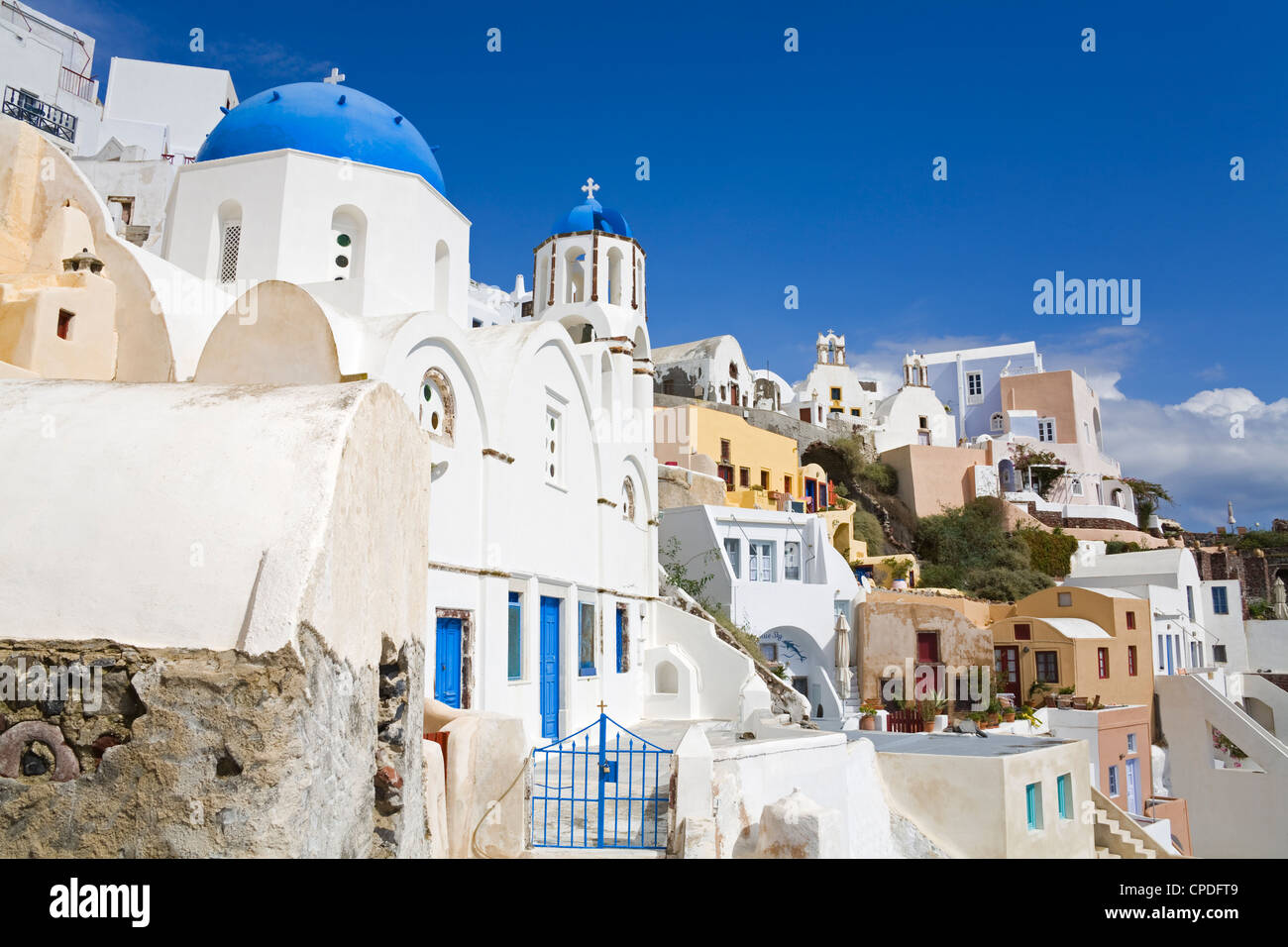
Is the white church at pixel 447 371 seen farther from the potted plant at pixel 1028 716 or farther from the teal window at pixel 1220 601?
the teal window at pixel 1220 601

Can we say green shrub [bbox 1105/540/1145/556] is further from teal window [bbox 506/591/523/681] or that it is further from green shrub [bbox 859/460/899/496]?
teal window [bbox 506/591/523/681]

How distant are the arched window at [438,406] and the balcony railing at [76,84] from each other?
97.8 ft

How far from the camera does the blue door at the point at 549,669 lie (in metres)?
15.0

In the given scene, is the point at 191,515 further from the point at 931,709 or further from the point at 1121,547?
the point at 1121,547

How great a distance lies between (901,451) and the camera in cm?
4475

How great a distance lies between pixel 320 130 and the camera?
15.6 meters

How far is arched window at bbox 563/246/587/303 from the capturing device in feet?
78.7

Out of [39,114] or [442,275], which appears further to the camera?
[39,114]

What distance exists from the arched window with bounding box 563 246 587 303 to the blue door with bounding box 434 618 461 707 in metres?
13.2

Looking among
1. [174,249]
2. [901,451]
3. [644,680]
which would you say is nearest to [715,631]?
[644,680]

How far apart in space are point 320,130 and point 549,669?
909 centimetres

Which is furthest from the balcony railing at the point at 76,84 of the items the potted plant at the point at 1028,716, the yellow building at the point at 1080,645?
the potted plant at the point at 1028,716

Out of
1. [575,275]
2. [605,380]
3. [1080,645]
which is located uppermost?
[575,275]

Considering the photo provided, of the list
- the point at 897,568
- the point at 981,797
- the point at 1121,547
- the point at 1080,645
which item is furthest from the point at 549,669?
the point at 1121,547
